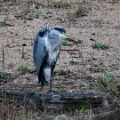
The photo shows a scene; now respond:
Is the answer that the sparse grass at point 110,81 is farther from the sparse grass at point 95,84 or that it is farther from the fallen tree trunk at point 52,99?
the fallen tree trunk at point 52,99

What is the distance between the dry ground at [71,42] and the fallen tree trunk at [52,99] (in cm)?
19

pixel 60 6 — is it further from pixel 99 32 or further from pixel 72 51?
pixel 72 51

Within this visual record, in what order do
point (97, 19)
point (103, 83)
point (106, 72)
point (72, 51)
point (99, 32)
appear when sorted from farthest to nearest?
1. point (97, 19)
2. point (99, 32)
3. point (72, 51)
4. point (106, 72)
5. point (103, 83)

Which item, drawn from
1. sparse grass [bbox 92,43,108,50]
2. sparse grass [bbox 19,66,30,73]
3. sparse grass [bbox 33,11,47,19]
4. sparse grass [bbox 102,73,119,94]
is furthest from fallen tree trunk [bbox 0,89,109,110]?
sparse grass [bbox 33,11,47,19]

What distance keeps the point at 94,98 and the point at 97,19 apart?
4662 mm

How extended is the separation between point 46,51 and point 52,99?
100cm

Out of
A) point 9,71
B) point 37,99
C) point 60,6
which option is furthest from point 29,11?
point 37,99

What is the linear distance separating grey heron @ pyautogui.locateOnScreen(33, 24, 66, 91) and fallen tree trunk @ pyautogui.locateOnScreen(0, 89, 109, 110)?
2.42ft

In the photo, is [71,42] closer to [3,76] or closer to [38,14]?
[38,14]

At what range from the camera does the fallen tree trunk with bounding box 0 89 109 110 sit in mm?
8398

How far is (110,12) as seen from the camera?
13.4 metres

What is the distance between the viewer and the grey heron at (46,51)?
9125mm

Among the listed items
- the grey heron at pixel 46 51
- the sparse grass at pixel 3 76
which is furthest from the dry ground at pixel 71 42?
the grey heron at pixel 46 51

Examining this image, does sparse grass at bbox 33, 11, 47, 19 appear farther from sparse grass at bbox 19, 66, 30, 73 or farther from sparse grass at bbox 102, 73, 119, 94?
sparse grass at bbox 102, 73, 119, 94
